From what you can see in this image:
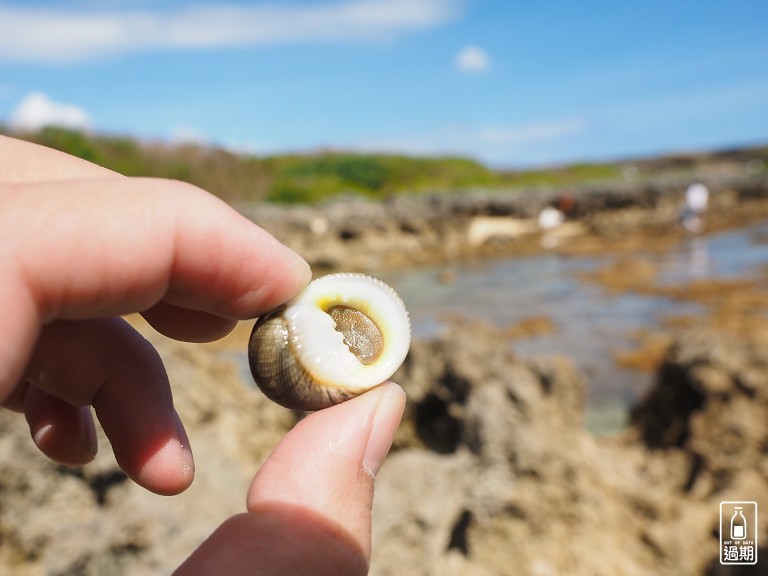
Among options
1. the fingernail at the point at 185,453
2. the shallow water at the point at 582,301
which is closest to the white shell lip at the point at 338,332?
the fingernail at the point at 185,453

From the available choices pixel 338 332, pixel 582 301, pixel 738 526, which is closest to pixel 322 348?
pixel 338 332

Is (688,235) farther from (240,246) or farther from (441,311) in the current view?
(240,246)

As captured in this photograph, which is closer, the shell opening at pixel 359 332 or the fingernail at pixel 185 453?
the fingernail at pixel 185 453

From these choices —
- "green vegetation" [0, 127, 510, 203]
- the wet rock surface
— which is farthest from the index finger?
"green vegetation" [0, 127, 510, 203]

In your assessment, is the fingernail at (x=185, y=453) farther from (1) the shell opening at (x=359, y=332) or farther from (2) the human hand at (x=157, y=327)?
(1) the shell opening at (x=359, y=332)

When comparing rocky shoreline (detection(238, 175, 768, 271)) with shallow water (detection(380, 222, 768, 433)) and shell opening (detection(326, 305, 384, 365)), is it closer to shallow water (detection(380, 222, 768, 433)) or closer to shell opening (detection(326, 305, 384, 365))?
shallow water (detection(380, 222, 768, 433))

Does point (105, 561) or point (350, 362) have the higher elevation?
point (350, 362)

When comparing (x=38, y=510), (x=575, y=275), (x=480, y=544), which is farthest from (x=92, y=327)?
(x=575, y=275)

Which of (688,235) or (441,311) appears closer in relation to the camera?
(441,311)
